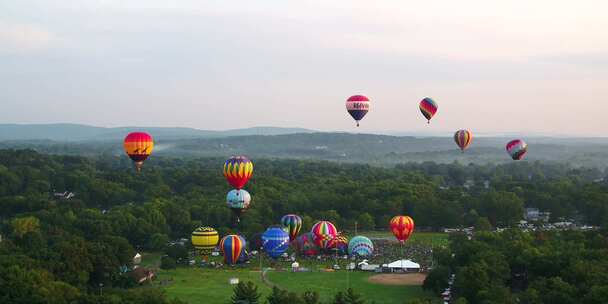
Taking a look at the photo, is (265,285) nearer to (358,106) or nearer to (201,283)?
(201,283)

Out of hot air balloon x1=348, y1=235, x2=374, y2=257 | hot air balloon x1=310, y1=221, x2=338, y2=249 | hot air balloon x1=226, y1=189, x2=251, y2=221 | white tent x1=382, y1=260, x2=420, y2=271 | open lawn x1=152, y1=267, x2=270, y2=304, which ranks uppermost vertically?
hot air balloon x1=226, y1=189, x2=251, y2=221

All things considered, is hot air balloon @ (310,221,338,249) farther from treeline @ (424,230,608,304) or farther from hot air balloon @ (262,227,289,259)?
treeline @ (424,230,608,304)

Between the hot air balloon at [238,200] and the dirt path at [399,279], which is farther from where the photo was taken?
the hot air balloon at [238,200]

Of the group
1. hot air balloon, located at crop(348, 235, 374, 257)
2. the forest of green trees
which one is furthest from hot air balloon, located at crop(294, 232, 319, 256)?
the forest of green trees

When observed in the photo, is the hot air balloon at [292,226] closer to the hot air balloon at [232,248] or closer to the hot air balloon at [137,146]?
the hot air balloon at [232,248]

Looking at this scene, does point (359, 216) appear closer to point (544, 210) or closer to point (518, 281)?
point (544, 210)


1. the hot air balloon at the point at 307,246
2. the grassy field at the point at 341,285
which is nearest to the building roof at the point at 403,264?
the grassy field at the point at 341,285
